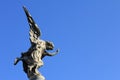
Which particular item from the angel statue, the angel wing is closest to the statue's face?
the angel statue

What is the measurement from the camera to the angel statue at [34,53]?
23.8 metres

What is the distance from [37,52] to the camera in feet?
80.4

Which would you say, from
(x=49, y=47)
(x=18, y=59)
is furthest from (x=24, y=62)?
(x=49, y=47)

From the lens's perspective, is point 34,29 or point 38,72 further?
point 34,29

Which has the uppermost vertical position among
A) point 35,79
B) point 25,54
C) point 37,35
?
point 37,35

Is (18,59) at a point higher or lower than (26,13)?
lower

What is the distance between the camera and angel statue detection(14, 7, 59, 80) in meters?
23.8

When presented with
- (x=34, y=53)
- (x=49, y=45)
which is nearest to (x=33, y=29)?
(x=49, y=45)

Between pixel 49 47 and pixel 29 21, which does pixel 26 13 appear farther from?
pixel 49 47

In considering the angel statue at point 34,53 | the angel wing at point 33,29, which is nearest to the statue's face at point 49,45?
the angel statue at point 34,53

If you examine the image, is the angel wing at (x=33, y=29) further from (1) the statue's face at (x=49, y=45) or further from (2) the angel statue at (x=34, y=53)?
(1) the statue's face at (x=49, y=45)

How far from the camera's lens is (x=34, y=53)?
24422 millimetres

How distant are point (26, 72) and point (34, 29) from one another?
3.03m

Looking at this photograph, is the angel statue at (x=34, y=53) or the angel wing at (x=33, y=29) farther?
the angel wing at (x=33, y=29)
